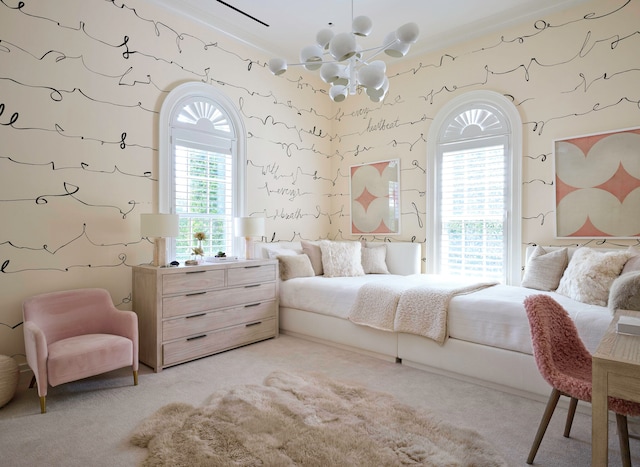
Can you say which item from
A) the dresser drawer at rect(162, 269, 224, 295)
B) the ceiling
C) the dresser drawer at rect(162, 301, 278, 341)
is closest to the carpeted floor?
the dresser drawer at rect(162, 301, 278, 341)

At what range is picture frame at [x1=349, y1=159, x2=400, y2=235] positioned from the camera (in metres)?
4.58

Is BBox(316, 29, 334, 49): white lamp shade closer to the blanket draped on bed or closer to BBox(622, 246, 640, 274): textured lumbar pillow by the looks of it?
the blanket draped on bed

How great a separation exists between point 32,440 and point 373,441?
172 centimetres

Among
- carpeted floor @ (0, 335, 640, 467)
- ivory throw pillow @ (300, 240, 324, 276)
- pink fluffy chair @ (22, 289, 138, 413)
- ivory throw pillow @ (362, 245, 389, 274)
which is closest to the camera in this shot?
carpeted floor @ (0, 335, 640, 467)

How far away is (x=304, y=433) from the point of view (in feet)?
6.40

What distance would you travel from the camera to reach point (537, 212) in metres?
3.60

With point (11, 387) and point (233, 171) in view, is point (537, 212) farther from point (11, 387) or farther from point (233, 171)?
point (11, 387)

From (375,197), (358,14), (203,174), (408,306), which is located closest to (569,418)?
(408,306)

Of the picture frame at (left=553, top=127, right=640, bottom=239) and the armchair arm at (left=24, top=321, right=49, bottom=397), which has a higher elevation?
the picture frame at (left=553, top=127, right=640, bottom=239)

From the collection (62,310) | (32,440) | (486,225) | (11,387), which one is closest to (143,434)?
(32,440)

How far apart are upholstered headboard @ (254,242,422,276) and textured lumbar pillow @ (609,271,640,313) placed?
208 cm

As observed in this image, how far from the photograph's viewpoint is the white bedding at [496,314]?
228 centimetres

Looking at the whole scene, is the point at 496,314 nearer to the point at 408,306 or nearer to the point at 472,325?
the point at 472,325

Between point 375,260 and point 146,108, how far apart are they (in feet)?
9.06
